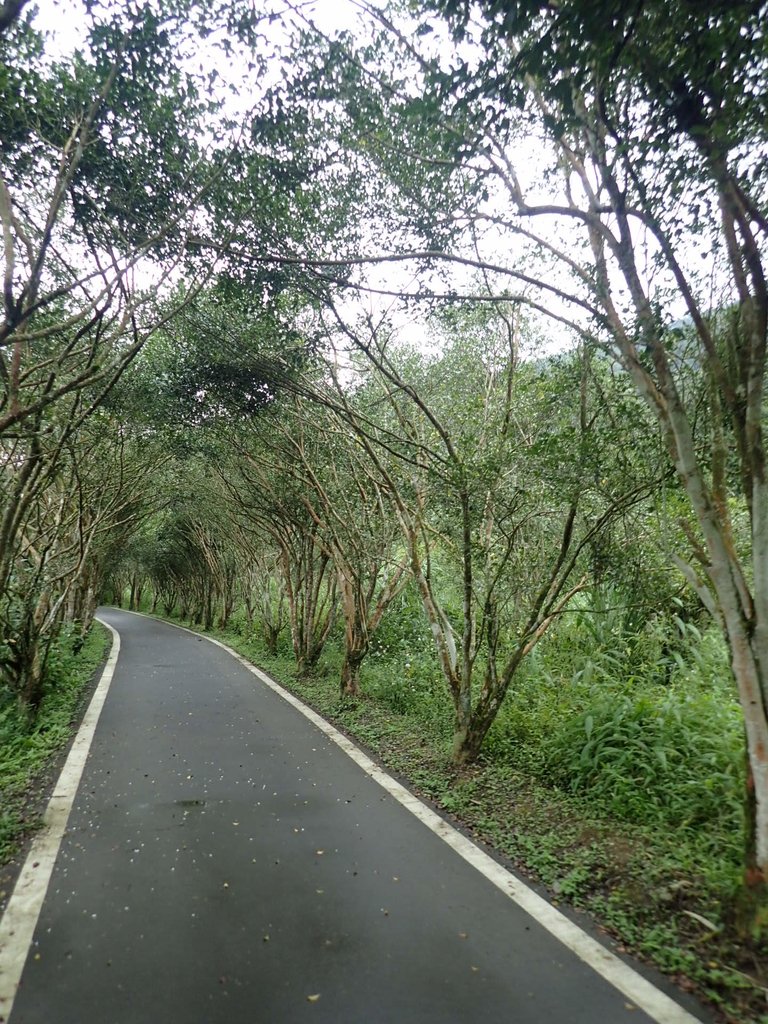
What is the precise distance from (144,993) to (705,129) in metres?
5.05

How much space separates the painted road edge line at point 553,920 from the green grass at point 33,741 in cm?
318

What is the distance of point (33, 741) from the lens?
7.92 meters

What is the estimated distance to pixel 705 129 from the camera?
320 cm

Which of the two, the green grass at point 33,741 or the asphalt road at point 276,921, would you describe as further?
the green grass at point 33,741

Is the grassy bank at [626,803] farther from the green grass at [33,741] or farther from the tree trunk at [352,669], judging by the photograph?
the green grass at [33,741]

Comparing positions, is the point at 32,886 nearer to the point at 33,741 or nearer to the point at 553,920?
the point at 553,920

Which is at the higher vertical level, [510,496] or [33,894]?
[510,496]

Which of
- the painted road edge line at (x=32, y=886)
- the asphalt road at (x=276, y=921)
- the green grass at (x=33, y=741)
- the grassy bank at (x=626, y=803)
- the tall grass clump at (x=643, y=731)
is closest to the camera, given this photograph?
the asphalt road at (x=276, y=921)

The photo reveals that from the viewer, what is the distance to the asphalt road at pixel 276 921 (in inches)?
118

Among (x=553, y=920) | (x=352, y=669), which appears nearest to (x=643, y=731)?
(x=553, y=920)

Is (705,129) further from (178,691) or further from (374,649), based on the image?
(374,649)

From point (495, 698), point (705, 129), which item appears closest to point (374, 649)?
point (495, 698)

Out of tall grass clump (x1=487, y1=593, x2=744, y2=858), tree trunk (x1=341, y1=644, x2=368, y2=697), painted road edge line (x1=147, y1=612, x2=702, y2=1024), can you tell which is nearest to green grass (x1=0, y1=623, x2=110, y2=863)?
painted road edge line (x1=147, y1=612, x2=702, y2=1024)

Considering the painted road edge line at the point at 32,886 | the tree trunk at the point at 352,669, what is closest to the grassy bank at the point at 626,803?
the tree trunk at the point at 352,669
